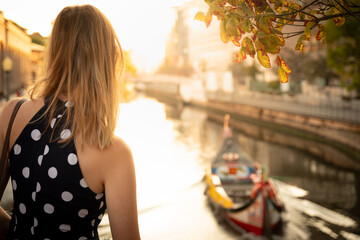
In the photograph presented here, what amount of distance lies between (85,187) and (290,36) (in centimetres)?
115

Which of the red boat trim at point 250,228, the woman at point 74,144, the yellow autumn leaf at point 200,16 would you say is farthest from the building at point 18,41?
the red boat trim at point 250,228

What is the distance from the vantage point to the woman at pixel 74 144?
1073 mm

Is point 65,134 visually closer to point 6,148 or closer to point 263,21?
point 6,148

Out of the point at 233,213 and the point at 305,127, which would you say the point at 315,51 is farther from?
the point at 233,213

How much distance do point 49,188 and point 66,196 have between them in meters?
0.05

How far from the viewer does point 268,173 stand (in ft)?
58.9

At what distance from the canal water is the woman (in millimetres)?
4967

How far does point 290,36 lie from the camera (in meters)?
1.86

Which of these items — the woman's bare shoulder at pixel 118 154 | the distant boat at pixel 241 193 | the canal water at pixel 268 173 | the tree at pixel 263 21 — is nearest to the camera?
the woman's bare shoulder at pixel 118 154

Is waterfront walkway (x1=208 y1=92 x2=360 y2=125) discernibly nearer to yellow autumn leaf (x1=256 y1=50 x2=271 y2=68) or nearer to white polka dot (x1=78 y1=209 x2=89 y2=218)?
yellow autumn leaf (x1=256 y1=50 x2=271 y2=68)

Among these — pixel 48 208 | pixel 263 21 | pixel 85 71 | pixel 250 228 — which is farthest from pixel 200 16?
pixel 250 228

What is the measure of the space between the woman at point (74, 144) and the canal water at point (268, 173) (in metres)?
4.97

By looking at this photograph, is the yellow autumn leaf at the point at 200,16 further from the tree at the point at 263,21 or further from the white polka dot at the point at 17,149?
the white polka dot at the point at 17,149

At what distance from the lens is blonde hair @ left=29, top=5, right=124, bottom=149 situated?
1095 mm
